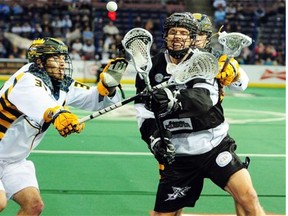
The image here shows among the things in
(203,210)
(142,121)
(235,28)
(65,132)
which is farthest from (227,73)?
(235,28)

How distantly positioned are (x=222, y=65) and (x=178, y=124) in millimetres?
557

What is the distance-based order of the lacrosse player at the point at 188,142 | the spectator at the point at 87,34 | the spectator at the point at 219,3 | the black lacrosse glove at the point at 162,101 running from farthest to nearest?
1. the spectator at the point at 219,3
2. the spectator at the point at 87,34
3. the lacrosse player at the point at 188,142
4. the black lacrosse glove at the point at 162,101

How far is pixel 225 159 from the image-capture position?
467cm

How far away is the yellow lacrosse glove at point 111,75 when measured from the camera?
4.83m

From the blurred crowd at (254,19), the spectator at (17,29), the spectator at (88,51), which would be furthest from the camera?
the blurred crowd at (254,19)

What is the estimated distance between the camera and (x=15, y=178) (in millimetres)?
4719

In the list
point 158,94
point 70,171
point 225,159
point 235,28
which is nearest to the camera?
point 158,94

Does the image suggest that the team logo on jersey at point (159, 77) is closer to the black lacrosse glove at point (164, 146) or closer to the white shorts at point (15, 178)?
the black lacrosse glove at point (164, 146)

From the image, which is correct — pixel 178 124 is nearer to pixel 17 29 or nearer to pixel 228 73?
pixel 228 73

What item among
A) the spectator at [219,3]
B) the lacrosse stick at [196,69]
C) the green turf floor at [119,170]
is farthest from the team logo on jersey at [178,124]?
the spectator at [219,3]

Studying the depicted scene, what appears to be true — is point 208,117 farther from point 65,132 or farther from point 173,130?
point 65,132

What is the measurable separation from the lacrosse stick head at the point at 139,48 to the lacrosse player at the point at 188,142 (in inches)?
5.6

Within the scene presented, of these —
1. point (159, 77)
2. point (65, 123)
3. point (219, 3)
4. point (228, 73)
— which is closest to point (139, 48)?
point (159, 77)

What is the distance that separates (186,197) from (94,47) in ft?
53.9
